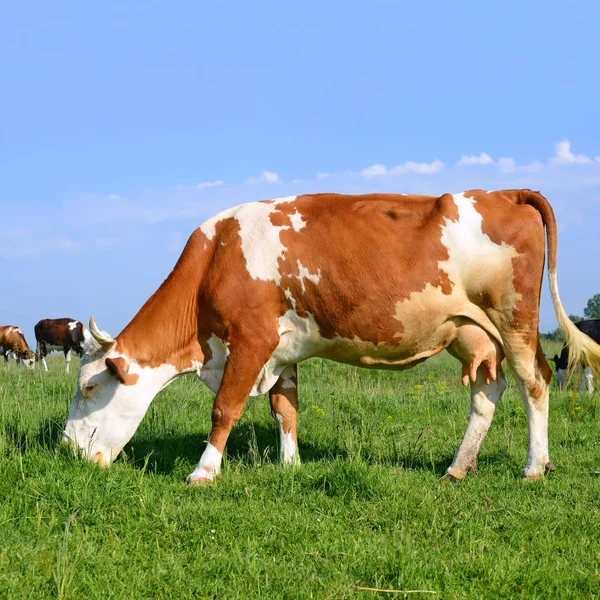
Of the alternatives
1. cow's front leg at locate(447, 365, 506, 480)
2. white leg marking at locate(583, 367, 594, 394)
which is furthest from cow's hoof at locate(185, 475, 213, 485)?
white leg marking at locate(583, 367, 594, 394)

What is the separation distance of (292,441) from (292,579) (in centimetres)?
278

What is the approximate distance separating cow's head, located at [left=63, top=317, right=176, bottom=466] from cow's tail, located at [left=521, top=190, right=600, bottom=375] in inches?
151

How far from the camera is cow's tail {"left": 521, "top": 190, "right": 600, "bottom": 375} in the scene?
6574mm

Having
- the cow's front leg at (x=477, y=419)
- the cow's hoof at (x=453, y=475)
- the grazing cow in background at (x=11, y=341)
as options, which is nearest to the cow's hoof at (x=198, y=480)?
the cow's hoof at (x=453, y=475)

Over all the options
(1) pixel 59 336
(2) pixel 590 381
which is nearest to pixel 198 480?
(2) pixel 590 381

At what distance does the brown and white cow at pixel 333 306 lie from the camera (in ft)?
20.2

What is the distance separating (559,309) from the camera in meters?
6.72

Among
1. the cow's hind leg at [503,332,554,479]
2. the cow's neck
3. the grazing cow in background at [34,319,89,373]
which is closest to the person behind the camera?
the cow's hind leg at [503,332,554,479]

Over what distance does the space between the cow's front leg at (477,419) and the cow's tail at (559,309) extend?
0.73 meters

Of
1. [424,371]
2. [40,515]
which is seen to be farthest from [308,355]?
[424,371]

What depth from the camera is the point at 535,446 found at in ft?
21.0

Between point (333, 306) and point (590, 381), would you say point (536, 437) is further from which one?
point (590, 381)

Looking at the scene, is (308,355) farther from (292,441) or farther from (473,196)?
(473,196)

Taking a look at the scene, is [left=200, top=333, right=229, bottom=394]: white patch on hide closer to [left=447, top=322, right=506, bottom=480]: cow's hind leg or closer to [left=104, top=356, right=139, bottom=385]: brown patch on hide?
[left=104, top=356, right=139, bottom=385]: brown patch on hide
